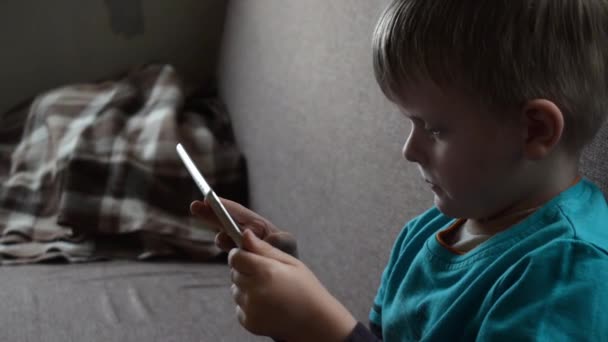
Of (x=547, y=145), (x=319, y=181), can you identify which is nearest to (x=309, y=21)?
(x=319, y=181)

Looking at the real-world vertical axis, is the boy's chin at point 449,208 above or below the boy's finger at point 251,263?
above

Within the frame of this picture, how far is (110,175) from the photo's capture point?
69.1 inches

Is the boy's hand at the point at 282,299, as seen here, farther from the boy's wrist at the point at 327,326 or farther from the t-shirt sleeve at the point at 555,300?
the t-shirt sleeve at the point at 555,300

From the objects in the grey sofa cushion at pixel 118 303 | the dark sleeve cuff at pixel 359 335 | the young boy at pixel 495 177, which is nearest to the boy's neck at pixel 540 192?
the young boy at pixel 495 177

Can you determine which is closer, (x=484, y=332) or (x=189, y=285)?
(x=484, y=332)

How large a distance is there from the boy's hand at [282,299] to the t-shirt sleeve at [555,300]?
145 millimetres

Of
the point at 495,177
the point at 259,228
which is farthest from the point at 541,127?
the point at 259,228

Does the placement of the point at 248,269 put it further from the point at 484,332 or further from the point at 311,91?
the point at 311,91

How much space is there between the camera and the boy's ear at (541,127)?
530 millimetres

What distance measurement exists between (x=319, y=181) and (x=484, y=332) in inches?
29.9

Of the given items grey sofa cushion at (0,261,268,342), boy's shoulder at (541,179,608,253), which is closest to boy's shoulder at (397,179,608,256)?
boy's shoulder at (541,179,608,253)

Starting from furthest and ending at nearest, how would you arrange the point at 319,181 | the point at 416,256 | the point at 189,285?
the point at 189,285 → the point at 319,181 → the point at 416,256

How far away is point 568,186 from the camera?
23.7 inches

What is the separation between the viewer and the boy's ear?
530mm
